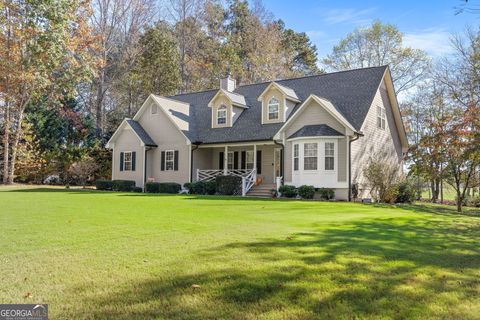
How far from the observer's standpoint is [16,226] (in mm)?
7742

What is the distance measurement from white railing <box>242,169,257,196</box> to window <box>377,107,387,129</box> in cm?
761

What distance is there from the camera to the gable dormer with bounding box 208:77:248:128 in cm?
2568

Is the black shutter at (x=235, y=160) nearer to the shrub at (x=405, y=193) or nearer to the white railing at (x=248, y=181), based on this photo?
the white railing at (x=248, y=181)

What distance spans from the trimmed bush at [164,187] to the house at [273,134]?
115 cm

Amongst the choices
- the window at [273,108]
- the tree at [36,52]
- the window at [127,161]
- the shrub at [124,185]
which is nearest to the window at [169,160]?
the shrub at [124,185]

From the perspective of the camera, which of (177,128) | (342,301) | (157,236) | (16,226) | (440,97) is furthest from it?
(440,97)

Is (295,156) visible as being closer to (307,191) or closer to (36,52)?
(307,191)

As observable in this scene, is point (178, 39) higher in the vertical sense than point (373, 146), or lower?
higher

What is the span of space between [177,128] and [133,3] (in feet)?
65.1

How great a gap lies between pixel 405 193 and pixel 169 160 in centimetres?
1432

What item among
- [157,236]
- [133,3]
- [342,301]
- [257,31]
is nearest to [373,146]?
[157,236]

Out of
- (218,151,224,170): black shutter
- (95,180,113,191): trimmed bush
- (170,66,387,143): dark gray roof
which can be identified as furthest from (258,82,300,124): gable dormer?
(95,180,113,191): trimmed bush

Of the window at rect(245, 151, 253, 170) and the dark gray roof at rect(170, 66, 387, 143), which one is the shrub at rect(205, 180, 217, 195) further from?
the window at rect(245, 151, 253, 170)

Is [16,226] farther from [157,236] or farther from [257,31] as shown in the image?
[257,31]
